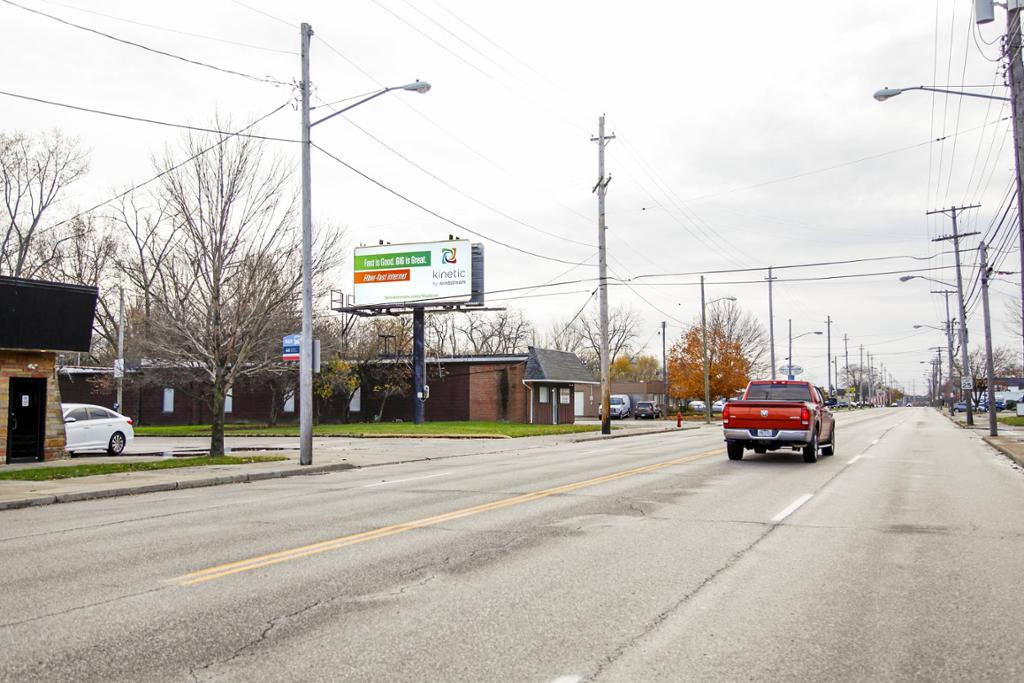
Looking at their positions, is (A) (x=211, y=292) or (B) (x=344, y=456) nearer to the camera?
(A) (x=211, y=292)

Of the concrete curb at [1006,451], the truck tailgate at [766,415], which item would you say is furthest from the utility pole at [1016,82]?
the truck tailgate at [766,415]

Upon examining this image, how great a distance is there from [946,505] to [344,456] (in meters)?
16.5

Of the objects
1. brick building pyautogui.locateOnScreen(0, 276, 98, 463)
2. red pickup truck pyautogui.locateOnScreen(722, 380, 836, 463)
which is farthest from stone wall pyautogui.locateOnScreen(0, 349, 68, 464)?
red pickup truck pyautogui.locateOnScreen(722, 380, 836, 463)

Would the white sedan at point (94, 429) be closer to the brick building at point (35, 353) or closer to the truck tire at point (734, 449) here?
the brick building at point (35, 353)

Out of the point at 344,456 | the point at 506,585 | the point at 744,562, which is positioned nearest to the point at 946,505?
the point at 744,562

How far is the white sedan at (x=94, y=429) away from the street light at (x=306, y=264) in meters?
7.85

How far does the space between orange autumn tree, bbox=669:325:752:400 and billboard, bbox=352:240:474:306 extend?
27972 millimetres

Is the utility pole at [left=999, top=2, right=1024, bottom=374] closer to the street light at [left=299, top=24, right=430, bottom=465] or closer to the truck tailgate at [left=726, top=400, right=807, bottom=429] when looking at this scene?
the truck tailgate at [left=726, top=400, right=807, bottom=429]

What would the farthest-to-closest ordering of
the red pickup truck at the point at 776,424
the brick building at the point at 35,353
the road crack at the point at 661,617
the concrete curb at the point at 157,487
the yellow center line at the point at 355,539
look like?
the brick building at the point at 35,353, the red pickup truck at the point at 776,424, the concrete curb at the point at 157,487, the yellow center line at the point at 355,539, the road crack at the point at 661,617

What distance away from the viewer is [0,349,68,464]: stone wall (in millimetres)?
20047

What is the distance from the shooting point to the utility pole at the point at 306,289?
20.2 metres

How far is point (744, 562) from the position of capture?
7797mm

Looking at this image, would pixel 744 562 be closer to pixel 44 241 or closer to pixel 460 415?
pixel 460 415

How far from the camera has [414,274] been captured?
156 ft
